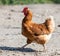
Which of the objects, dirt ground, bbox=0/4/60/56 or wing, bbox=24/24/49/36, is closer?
wing, bbox=24/24/49/36

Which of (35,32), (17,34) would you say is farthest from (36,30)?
(17,34)

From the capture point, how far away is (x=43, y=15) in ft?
60.2

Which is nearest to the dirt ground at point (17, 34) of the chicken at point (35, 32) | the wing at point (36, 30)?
the chicken at point (35, 32)

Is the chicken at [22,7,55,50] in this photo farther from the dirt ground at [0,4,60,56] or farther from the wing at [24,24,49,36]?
the dirt ground at [0,4,60,56]

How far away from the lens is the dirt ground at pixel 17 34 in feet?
33.9

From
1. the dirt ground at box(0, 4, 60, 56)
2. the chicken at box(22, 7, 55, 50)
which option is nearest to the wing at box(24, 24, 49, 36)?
the chicken at box(22, 7, 55, 50)

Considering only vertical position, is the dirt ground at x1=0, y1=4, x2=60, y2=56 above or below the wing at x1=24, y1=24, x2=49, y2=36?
below

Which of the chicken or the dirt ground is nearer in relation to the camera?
the chicken

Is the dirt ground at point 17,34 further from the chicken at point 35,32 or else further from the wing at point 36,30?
the wing at point 36,30

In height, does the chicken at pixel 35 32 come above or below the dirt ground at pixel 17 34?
above

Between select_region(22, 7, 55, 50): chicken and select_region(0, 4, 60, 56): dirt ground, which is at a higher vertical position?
select_region(22, 7, 55, 50): chicken

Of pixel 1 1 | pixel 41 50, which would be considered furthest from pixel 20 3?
pixel 41 50

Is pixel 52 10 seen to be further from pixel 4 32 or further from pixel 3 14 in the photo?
pixel 4 32

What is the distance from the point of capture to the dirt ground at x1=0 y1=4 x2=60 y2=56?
10328mm
